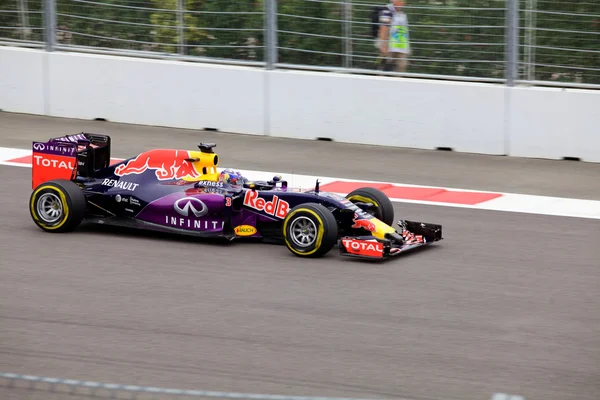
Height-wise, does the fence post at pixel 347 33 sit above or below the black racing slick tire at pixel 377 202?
above

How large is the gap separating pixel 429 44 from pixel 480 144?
162 cm

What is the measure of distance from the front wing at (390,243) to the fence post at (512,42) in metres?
5.28

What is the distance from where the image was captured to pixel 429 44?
15.1 metres

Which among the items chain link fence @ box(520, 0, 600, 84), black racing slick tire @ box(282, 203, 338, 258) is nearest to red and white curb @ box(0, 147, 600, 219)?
chain link fence @ box(520, 0, 600, 84)

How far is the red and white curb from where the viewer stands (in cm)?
1186

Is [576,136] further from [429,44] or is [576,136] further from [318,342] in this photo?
[318,342]

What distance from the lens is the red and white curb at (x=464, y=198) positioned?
38.9 feet

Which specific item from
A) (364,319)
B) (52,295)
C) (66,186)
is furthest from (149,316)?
(66,186)

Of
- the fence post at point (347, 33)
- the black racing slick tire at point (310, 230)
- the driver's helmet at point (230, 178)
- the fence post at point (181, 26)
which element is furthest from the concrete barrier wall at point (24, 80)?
the black racing slick tire at point (310, 230)

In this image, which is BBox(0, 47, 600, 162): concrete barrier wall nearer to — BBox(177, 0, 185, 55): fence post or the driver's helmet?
BBox(177, 0, 185, 55): fence post

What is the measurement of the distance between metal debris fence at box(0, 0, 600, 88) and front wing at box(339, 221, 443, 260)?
5.33 metres

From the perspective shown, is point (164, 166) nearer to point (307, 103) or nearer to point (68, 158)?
point (68, 158)

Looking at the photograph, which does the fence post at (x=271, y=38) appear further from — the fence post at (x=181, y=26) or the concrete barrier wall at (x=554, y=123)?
the concrete barrier wall at (x=554, y=123)

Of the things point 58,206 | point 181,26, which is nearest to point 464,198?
point 58,206
